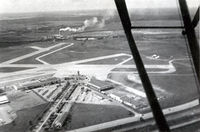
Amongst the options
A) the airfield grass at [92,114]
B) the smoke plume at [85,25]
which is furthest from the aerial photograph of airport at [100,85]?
the smoke plume at [85,25]

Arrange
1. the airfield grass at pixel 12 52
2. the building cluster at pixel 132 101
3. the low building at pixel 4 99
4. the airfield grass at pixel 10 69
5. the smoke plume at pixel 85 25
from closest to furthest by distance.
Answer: the building cluster at pixel 132 101 < the low building at pixel 4 99 < the airfield grass at pixel 10 69 < the airfield grass at pixel 12 52 < the smoke plume at pixel 85 25

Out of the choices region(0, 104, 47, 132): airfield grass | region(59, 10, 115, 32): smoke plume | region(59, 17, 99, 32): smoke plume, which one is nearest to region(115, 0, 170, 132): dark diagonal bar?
region(0, 104, 47, 132): airfield grass

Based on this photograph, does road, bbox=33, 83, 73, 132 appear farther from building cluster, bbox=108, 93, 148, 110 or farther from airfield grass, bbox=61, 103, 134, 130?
building cluster, bbox=108, 93, 148, 110

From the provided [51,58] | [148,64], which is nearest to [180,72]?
[148,64]

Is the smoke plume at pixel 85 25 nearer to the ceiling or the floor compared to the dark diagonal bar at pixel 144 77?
nearer to the floor

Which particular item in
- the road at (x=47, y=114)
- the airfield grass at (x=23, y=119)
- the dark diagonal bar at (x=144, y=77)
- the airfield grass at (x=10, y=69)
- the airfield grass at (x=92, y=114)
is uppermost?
the dark diagonal bar at (x=144, y=77)

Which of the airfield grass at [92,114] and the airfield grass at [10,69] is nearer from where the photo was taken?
the airfield grass at [92,114]

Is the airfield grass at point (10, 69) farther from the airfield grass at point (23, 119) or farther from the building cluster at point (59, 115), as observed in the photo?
the airfield grass at point (23, 119)

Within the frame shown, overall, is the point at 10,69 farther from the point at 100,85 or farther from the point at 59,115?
the point at 59,115

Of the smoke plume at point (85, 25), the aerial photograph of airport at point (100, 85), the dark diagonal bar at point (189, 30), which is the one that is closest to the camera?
the dark diagonal bar at point (189, 30)

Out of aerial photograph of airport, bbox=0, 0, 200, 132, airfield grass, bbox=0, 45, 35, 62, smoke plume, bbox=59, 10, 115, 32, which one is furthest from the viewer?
smoke plume, bbox=59, 10, 115, 32

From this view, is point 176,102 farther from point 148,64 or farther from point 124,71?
point 148,64
